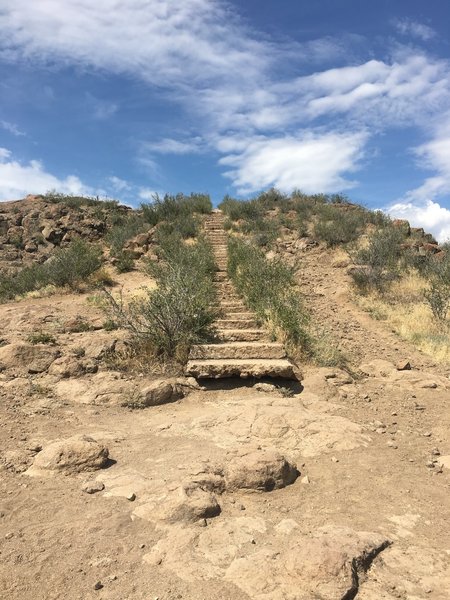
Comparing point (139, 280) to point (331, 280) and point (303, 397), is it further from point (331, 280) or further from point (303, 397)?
point (303, 397)

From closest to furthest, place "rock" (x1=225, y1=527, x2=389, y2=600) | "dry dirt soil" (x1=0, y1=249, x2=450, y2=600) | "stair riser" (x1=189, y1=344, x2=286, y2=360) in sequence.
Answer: "rock" (x1=225, y1=527, x2=389, y2=600) → "dry dirt soil" (x1=0, y1=249, x2=450, y2=600) → "stair riser" (x1=189, y1=344, x2=286, y2=360)

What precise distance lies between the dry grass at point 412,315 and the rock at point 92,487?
5.63 meters

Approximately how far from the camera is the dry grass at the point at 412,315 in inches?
296

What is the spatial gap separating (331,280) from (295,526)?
31.0 ft

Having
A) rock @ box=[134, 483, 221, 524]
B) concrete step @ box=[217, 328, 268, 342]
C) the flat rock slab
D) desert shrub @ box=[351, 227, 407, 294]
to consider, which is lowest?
the flat rock slab

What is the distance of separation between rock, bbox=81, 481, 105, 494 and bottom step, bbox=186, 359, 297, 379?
250cm

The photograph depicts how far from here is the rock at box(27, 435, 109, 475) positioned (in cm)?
346

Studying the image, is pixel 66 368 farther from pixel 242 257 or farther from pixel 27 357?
pixel 242 257

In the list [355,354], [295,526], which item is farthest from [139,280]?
[295,526]

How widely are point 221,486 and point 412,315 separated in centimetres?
711

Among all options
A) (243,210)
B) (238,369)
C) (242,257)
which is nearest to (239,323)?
(238,369)

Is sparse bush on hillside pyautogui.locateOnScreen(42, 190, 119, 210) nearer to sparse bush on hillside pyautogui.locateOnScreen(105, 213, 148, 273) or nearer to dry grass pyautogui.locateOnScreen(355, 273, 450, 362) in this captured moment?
sparse bush on hillside pyautogui.locateOnScreen(105, 213, 148, 273)

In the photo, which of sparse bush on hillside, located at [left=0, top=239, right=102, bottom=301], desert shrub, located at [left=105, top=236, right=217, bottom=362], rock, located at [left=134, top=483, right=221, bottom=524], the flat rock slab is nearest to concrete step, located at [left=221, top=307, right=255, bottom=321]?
desert shrub, located at [left=105, top=236, right=217, bottom=362]

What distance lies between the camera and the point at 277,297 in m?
8.05
